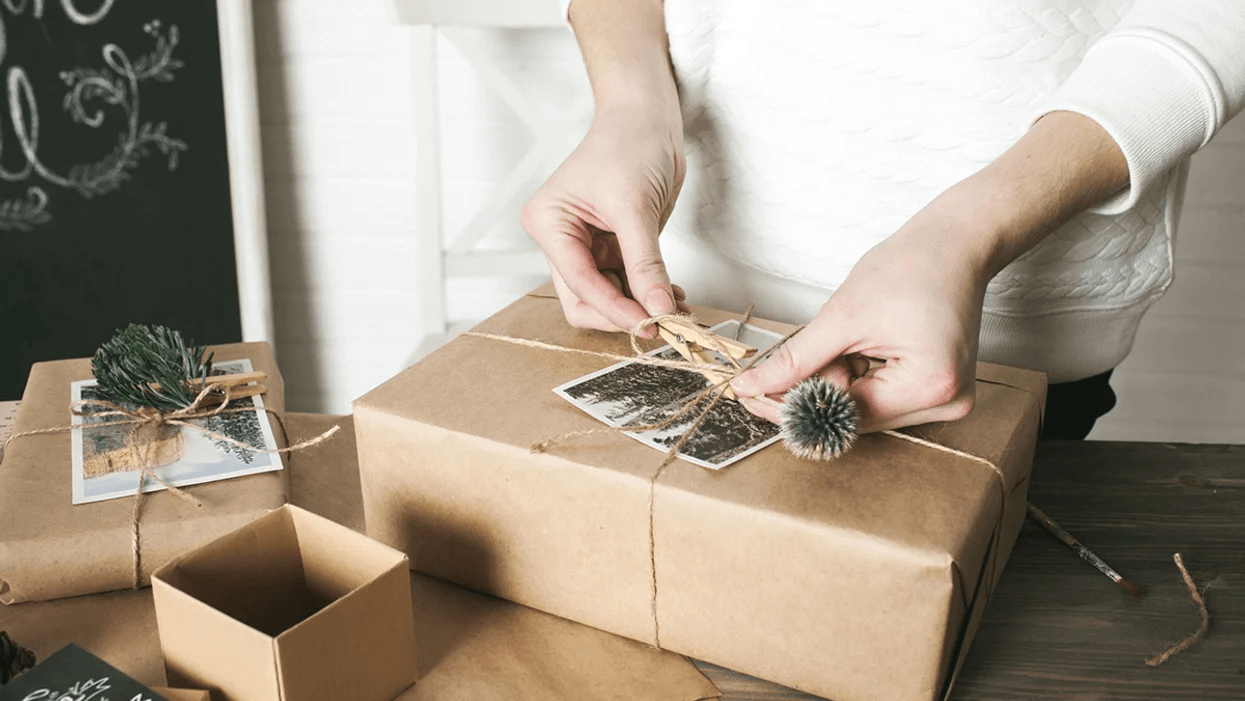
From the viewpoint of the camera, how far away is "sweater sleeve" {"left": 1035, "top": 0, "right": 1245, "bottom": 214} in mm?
648

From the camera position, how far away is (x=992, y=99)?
0.78 metres

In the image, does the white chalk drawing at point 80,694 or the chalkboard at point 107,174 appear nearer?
the white chalk drawing at point 80,694

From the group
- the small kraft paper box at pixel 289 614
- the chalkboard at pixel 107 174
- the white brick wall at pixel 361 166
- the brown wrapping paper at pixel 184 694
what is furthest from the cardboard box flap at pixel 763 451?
the chalkboard at pixel 107 174

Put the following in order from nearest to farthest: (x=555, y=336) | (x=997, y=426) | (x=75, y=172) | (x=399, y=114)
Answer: (x=997, y=426) < (x=555, y=336) < (x=75, y=172) < (x=399, y=114)

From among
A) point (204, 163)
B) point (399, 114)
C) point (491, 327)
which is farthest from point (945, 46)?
point (204, 163)

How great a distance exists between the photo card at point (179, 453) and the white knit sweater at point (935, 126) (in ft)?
1.54

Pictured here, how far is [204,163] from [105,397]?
95 centimetres

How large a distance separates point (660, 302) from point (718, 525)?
19 cm

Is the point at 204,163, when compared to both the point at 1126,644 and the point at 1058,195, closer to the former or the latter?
the point at 1058,195

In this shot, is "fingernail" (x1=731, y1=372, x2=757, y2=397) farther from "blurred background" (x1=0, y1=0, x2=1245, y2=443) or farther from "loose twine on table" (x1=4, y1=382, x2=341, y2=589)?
"blurred background" (x1=0, y1=0, x2=1245, y2=443)

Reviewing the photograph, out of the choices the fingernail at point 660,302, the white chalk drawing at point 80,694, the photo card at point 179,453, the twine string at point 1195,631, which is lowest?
the twine string at point 1195,631

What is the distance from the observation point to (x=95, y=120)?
1.54 m

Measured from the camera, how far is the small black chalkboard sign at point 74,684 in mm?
491

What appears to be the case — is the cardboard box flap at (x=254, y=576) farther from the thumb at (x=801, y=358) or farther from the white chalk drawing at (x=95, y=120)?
the white chalk drawing at (x=95, y=120)
